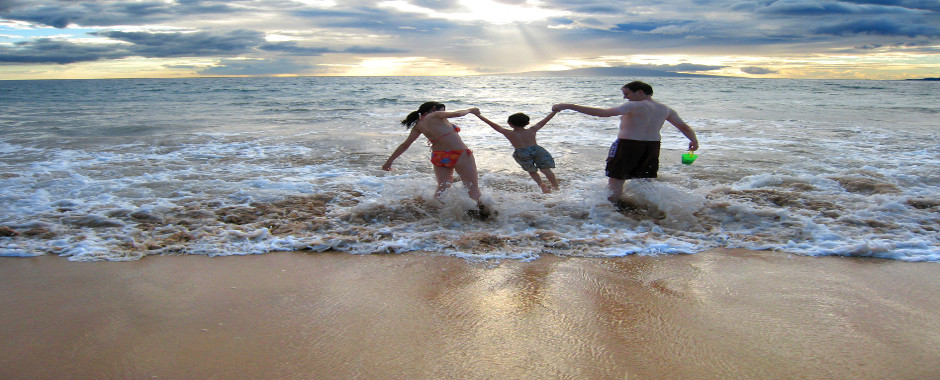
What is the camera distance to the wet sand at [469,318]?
261cm

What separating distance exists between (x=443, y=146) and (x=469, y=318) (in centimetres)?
294

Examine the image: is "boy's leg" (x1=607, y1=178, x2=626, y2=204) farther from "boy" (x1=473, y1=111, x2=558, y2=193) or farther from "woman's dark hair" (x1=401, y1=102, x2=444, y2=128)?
"woman's dark hair" (x1=401, y1=102, x2=444, y2=128)

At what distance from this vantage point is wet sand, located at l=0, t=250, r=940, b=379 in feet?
8.55

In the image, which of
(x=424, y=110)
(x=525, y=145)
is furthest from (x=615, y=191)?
(x=424, y=110)

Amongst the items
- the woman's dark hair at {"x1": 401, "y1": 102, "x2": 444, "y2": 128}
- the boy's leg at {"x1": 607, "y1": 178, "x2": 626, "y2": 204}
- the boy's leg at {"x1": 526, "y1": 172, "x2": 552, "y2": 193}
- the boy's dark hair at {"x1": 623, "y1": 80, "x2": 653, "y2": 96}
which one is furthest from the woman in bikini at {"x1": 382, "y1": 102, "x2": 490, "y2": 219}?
the boy's dark hair at {"x1": 623, "y1": 80, "x2": 653, "y2": 96}

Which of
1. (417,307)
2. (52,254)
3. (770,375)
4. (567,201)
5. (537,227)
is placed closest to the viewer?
(770,375)

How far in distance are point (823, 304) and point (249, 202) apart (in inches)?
215

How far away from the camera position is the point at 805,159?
9.26m

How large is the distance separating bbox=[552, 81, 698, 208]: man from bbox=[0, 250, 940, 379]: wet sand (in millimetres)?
1766

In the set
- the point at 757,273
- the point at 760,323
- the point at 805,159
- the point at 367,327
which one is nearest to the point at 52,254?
the point at 367,327

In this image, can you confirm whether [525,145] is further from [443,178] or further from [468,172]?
[443,178]

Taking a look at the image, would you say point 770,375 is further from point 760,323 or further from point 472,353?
point 472,353

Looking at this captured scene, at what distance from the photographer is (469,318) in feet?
10.3

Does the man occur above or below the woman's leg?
above
